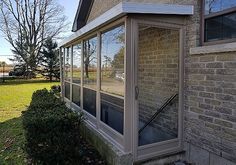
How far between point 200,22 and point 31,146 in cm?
337

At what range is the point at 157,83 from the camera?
5.20 m

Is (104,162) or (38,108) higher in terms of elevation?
(38,108)

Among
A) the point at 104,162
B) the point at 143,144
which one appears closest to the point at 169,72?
the point at 143,144

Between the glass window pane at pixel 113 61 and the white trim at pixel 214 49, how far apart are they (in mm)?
1183

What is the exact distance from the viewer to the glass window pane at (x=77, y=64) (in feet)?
25.2

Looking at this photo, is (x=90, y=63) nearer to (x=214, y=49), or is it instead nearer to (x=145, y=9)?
(x=145, y=9)

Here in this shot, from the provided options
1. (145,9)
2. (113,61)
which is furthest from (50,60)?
(145,9)

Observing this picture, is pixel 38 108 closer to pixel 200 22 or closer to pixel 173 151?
pixel 173 151

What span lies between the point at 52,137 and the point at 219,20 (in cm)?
316

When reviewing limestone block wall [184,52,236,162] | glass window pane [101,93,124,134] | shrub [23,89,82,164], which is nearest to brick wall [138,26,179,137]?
limestone block wall [184,52,236,162]

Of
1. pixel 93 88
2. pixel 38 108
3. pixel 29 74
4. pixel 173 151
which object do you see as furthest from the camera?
pixel 29 74

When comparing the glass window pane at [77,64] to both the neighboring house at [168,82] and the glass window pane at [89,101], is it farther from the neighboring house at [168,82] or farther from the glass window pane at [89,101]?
the neighboring house at [168,82]

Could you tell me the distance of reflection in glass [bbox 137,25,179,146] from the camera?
4410 mm

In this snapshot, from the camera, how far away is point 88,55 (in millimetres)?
6727
